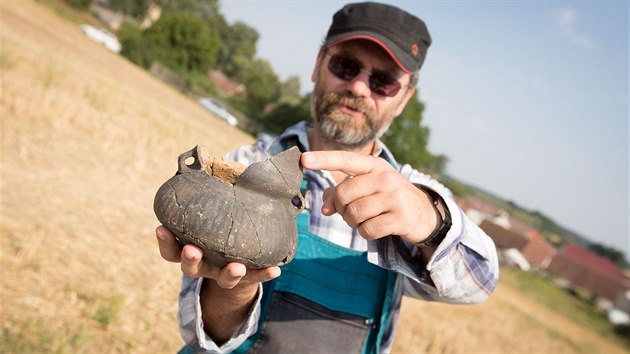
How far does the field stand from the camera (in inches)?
152

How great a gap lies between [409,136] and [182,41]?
23145 millimetres

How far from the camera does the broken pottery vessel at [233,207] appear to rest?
143 centimetres

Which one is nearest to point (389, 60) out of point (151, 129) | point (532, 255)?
point (151, 129)

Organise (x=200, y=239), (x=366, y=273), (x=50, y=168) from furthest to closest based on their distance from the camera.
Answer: (x=50, y=168), (x=366, y=273), (x=200, y=239)

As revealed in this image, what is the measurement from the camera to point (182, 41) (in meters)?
40.7

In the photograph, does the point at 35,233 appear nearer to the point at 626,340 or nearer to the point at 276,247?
the point at 276,247

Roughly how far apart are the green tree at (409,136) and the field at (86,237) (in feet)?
89.7

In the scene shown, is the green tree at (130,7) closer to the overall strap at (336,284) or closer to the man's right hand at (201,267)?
the overall strap at (336,284)

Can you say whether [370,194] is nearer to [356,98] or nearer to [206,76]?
[356,98]

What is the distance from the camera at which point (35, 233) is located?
4.63 metres

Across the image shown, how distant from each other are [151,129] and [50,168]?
188 inches

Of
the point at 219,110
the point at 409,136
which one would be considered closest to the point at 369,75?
the point at 219,110

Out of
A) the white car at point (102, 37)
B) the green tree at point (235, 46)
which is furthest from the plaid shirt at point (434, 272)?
the green tree at point (235, 46)

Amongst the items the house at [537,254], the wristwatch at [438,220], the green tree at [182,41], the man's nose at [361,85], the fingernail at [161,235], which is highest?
the man's nose at [361,85]
